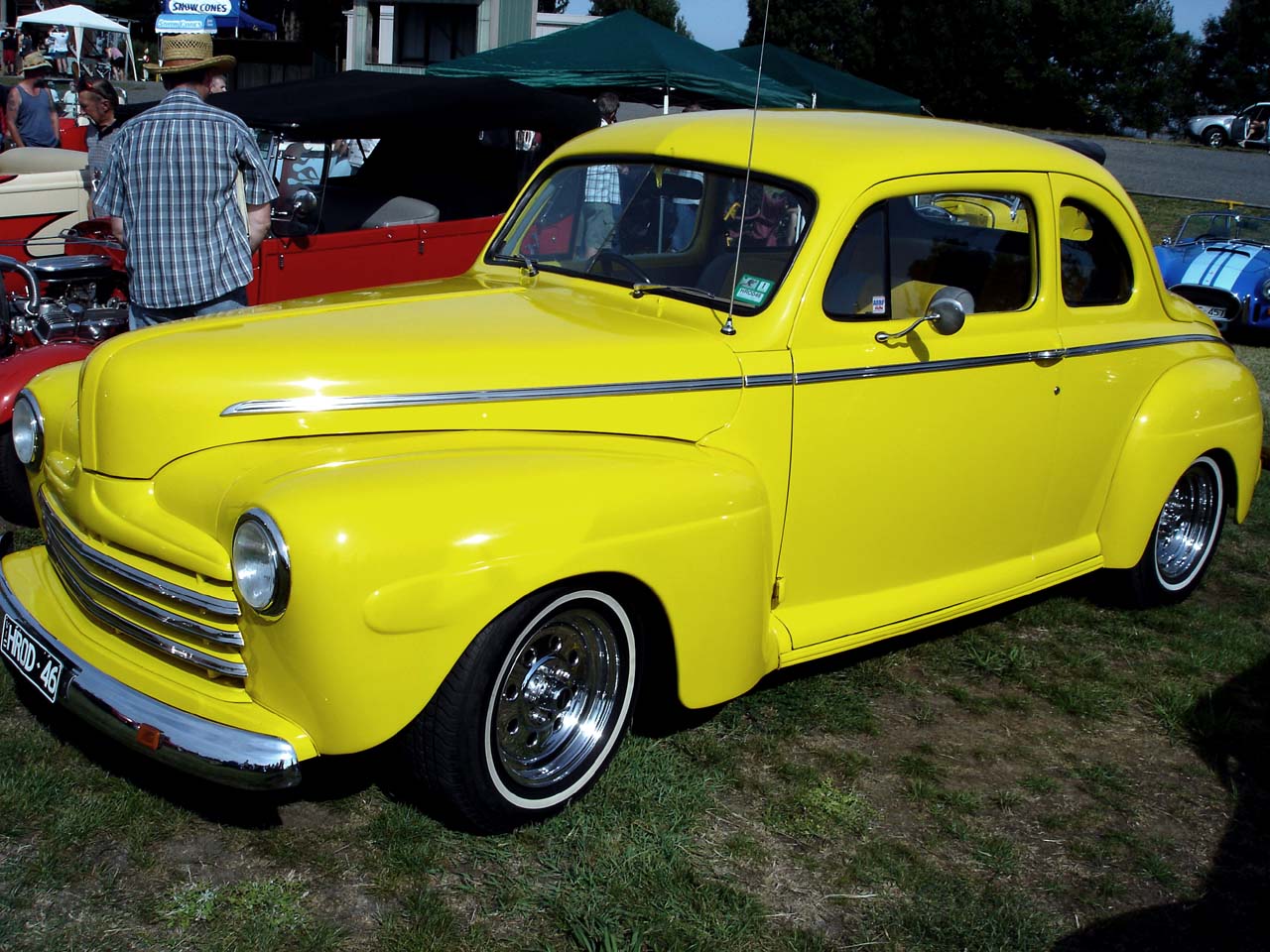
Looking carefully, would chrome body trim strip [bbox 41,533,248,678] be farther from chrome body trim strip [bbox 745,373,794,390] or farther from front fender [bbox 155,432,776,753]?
chrome body trim strip [bbox 745,373,794,390]

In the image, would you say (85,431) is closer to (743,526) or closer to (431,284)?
(431,284)

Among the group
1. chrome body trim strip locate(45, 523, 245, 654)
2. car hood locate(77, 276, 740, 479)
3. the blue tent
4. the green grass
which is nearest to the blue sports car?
the green grass

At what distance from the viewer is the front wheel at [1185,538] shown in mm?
5051

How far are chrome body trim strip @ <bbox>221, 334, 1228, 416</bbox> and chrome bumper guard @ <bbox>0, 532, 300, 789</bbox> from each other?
2.41 feet

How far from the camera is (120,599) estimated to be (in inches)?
122

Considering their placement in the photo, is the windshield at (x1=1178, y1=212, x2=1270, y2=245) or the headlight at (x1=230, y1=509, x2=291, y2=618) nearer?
the headlight at (x1=230, y1=509, x2=291, y2=618)

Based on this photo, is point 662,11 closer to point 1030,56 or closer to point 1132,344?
point 1030,56

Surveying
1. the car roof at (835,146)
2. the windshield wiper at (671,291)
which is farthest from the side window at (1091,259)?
the windshield wiper at (671,291)

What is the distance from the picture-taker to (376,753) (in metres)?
3.19

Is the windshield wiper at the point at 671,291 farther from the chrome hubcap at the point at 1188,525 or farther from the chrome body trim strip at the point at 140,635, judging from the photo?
the chrome hubcap at the point at 1188,525

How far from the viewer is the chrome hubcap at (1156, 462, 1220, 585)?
513 centimetres

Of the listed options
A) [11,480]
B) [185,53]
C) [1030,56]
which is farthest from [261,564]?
[1030,56]

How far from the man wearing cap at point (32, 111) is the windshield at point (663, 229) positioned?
914cm

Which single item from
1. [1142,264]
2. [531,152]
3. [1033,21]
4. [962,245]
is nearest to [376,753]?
[962,245]
